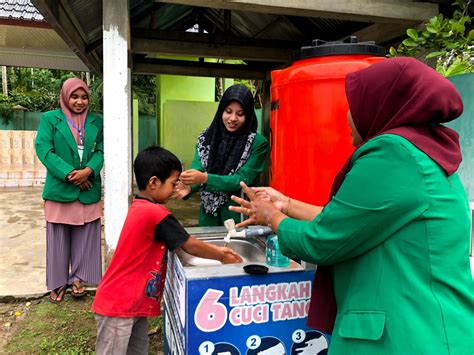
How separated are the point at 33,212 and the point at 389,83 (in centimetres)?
704

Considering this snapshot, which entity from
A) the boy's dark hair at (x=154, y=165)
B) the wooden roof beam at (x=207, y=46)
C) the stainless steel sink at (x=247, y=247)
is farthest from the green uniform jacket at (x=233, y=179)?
the wooden roof beam at (x=207, y=46)

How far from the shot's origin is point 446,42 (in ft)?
8.57

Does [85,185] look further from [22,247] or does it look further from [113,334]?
[22,247]

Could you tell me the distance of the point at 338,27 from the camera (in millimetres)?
4492

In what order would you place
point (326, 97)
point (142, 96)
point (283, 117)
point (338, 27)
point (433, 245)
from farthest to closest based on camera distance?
1. point (142, 96)
2. point (338, 27)
3. point (283, 117)
4. point (326, 97)
5. point (433, 245)

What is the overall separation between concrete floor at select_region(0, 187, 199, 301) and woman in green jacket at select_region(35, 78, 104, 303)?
16.2 inches

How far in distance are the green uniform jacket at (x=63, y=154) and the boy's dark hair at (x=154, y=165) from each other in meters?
1.51

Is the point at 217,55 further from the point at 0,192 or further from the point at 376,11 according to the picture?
the point at 0,192

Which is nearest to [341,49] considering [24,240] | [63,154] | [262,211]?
[262,211]

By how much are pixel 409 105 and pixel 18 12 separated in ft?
20.3

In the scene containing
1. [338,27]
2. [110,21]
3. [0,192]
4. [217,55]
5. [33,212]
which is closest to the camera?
[110,21]

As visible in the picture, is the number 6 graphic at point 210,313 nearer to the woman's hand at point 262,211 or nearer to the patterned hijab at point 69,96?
the woman's hand at point 262,211

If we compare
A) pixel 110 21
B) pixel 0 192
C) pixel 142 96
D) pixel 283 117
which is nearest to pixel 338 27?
pixel 110 21

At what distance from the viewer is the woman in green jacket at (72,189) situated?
10.1ft
